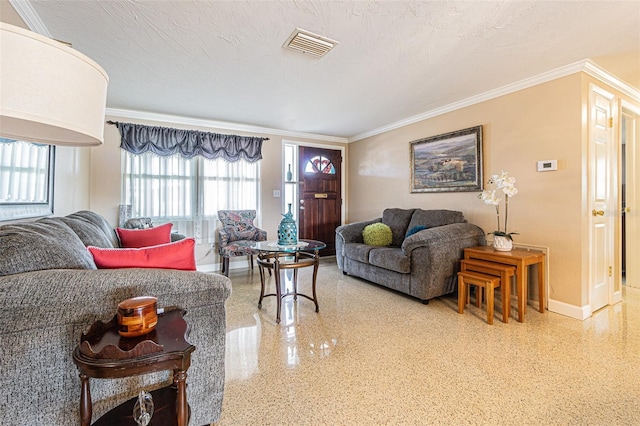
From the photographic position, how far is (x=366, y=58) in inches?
95.6

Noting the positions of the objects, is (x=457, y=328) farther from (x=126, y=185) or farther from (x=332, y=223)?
(x=126, y=185)

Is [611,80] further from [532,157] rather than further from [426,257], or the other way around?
[426,257]

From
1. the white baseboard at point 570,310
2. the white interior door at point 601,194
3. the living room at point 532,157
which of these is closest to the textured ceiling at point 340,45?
the living room at point 532,157

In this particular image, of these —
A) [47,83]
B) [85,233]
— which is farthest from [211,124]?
[47,83]

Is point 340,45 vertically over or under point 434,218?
over

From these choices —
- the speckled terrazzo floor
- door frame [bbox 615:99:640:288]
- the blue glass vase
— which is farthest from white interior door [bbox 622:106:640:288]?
the blue glass vase

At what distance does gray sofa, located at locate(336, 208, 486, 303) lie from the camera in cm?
288

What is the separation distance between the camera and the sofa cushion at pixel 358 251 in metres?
3.55

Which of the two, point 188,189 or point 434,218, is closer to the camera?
point 434,218

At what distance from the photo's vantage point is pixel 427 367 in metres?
1.81

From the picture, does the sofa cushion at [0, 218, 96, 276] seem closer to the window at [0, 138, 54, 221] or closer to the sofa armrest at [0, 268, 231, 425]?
the sofa armrest at [0, 268, 231, 425]

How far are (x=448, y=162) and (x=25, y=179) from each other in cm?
395

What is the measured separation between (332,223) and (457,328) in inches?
133

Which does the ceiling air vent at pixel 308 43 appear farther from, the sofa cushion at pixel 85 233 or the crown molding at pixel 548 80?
the crown molding at pixel 548 80
